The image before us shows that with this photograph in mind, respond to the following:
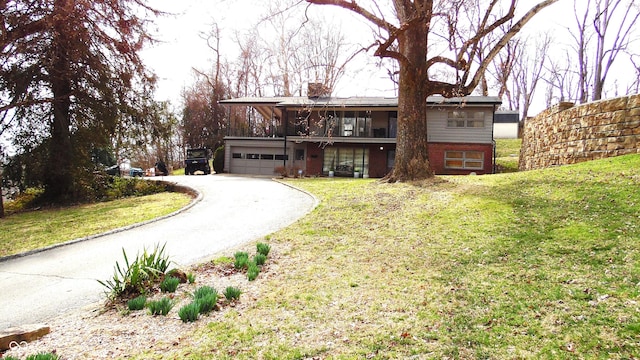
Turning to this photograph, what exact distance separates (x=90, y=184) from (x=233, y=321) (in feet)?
57.0

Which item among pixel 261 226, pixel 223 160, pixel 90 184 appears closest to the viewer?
pixel 261 226

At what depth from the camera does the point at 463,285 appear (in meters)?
4.73

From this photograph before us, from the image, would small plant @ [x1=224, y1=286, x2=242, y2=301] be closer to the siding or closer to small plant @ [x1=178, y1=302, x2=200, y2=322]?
small plant @ [x1=178, y1=302, x2=200, y2=322]

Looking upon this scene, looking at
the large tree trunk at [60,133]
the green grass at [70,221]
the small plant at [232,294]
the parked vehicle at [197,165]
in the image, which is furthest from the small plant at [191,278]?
the parked vehicle at [197,165]

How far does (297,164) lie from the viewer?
28.7 m

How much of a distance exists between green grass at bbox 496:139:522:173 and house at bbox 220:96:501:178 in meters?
1.06

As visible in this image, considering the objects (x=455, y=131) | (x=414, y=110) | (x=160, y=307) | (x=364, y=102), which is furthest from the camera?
(x=364, y=102)

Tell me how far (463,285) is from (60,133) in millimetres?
18075

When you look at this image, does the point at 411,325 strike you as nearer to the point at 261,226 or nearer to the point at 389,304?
the point at 389,304

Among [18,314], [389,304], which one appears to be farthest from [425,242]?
[18,314]

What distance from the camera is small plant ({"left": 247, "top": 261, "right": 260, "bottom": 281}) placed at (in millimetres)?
5543

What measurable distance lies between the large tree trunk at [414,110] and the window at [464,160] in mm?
12714

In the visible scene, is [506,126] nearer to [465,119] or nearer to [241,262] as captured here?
[465,119]

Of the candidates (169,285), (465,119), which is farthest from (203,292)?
(465,119)
